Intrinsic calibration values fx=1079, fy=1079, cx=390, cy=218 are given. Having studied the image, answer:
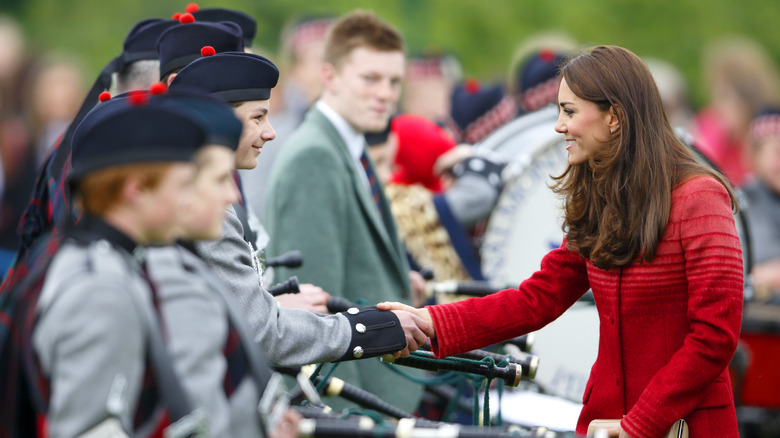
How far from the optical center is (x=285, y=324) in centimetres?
326

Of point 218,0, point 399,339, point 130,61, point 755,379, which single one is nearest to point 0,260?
point 130,61

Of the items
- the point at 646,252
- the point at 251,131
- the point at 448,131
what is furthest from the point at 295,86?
the point at 646,252

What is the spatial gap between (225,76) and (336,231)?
153 cm

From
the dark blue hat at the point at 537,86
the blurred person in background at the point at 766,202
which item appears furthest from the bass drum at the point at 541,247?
the blurred person in background at the point at 766,202

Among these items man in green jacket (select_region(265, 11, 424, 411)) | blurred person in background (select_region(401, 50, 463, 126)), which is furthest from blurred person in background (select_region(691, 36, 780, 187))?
man in green jacket (select_region(265, 11, 424, 411))

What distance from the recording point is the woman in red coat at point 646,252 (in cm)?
301

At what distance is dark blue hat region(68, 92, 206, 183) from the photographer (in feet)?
7.44

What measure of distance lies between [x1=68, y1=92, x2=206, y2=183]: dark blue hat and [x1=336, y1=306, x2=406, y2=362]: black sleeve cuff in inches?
47.0

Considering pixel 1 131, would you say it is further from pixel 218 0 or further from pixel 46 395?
pixel 46 395

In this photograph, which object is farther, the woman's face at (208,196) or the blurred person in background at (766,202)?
the blurred person in background at (766,202)

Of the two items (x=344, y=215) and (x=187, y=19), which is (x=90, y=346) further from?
(x=344, y=215)

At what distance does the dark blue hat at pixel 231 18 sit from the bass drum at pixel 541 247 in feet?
4.85

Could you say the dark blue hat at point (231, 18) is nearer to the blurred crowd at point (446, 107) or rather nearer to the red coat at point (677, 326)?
the blurred crowd at point (446, 107)

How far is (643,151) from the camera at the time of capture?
126 inches
